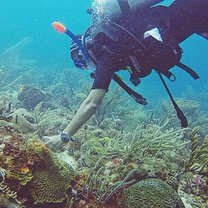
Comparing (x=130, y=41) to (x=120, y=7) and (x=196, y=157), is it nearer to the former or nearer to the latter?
(x=120, y=7)

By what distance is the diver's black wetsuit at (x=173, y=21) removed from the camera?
414cm

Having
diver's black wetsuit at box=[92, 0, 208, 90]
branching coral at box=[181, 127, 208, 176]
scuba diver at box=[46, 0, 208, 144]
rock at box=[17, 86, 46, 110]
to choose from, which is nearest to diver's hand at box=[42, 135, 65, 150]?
scuba diver at box=[46, 0, 208, 144]

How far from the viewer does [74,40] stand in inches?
172

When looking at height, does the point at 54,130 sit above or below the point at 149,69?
below

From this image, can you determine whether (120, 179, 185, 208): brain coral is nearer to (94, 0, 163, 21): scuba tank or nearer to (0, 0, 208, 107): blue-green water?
(94, 0, 163, 21): scuba tank

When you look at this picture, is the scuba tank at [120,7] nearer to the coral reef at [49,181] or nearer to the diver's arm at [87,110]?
the diver's arm at [87,110]

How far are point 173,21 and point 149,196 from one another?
2.51 meters

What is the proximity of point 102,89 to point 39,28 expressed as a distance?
108 meters

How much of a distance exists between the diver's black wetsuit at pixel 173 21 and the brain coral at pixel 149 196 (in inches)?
59.8

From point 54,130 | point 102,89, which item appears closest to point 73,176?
point 102,89

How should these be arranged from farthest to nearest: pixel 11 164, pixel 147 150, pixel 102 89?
pixel 147 150, pixel 102 89, pixel 11 164

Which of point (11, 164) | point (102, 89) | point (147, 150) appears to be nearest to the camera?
point (11, 164)

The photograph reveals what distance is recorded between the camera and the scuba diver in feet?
13.0

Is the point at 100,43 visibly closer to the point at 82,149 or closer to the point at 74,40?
the point at 74,40
